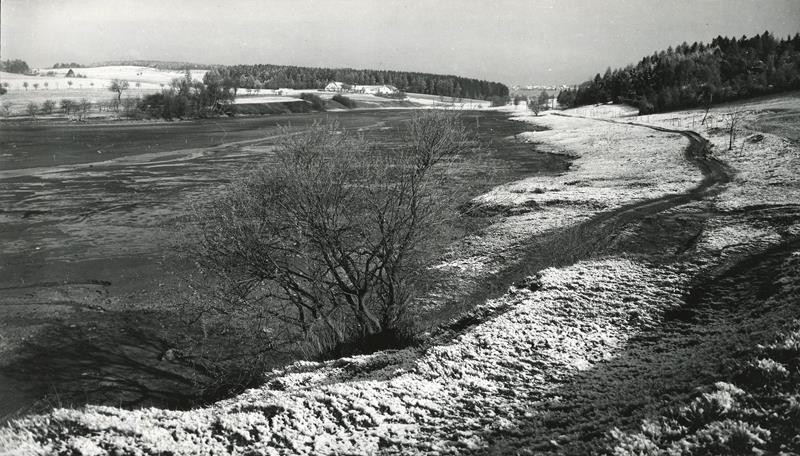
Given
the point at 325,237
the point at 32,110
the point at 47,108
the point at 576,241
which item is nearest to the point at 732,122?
the point at 576,241

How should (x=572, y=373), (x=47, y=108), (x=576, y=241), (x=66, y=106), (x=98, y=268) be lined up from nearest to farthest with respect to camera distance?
(x=572, y=373) < (x=98, y=268) < (x=576, y=241) < (x=47, y=108) < (x=66, y=106)

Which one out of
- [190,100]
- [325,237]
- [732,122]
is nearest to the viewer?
[325,237]

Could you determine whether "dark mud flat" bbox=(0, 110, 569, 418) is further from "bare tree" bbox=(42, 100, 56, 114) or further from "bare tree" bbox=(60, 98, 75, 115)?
"bare tree" bbox=(60, 98, 75, 115)

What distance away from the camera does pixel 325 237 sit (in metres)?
19.8

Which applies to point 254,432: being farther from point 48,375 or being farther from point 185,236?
point 185,236

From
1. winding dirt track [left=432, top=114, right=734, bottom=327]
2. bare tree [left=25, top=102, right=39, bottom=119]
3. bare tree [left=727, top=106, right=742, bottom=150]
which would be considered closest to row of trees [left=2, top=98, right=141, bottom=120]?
bare tree [left=25, top=102, right=39, bottom=119]

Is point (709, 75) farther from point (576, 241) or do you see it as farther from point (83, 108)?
point (83, 108)

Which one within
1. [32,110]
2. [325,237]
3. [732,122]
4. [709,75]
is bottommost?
[325,237]

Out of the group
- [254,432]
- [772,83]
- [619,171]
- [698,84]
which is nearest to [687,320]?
[254,432]

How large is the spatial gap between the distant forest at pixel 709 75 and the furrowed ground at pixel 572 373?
268ft

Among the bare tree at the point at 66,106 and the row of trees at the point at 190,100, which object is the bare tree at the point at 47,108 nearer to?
the bare tree at the point at 66,106

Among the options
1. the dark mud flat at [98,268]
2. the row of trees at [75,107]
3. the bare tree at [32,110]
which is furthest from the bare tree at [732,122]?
the bare tree at [32,110]

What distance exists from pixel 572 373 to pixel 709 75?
412 feet

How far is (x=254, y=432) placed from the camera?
8.98 meters
